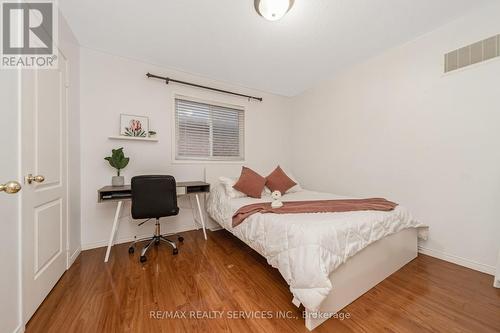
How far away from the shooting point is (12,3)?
3.99 feet

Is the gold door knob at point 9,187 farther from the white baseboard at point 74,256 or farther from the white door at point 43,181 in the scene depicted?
the white baseboard at point 74,256

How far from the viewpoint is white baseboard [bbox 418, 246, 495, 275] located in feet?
6.00

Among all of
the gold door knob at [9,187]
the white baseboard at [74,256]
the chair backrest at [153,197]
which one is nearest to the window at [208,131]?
the chair backrest at [153,197]

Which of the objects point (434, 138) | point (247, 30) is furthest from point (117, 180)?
point (434, 138)

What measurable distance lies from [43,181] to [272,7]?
2.39 meters

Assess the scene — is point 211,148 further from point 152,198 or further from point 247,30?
point 247,30

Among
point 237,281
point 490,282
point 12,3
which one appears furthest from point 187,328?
point 490,282

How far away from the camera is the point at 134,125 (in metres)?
2.66

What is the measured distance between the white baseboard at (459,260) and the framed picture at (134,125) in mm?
4020

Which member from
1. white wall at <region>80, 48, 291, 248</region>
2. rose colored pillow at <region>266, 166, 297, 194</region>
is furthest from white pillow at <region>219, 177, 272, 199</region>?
white wall at <region>80, 48, 291, 248</region>

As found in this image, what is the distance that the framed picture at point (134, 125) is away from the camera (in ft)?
8.51

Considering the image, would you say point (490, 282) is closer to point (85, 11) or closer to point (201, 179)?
point (201, 179)

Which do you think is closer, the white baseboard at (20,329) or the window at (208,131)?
the white baseboard at (20,329)

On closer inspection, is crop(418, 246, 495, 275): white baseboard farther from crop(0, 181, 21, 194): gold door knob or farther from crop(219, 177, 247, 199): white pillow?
crop(0, 181, 21, 194): gold door knob
